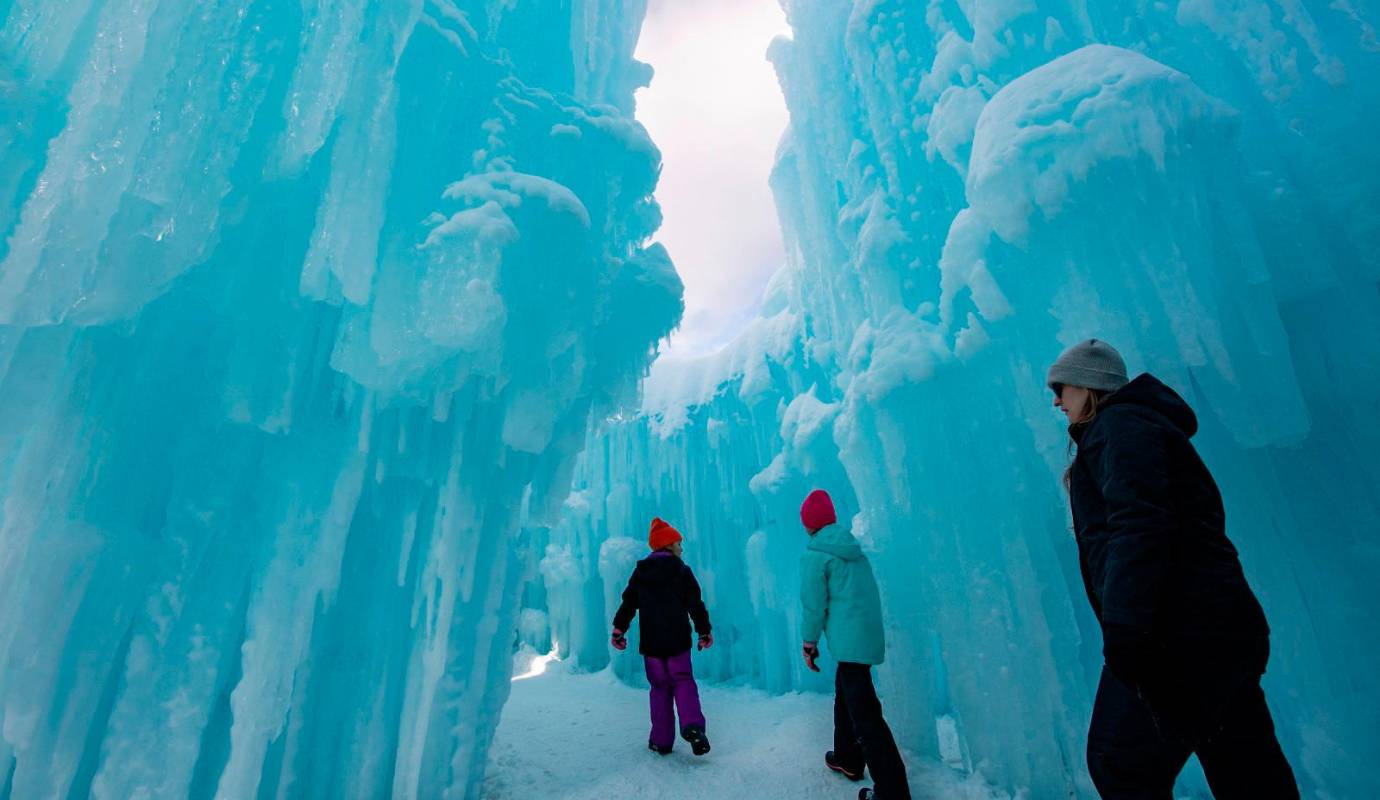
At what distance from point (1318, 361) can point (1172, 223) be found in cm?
120

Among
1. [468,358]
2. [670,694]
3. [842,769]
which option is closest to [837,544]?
[842,769]

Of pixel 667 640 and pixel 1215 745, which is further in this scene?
pixel 667 640

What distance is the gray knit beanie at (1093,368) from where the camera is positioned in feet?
6.03

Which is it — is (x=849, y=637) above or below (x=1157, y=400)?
below

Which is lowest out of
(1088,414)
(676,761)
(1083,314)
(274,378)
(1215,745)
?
(676,761)

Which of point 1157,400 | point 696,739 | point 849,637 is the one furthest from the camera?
point 696,739

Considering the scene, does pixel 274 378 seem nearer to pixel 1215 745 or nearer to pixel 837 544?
pixel 837 544

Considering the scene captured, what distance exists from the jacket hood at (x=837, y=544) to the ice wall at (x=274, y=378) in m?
2.47

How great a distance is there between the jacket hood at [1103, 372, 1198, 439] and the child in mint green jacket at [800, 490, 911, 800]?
2240 mm

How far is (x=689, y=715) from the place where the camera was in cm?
440

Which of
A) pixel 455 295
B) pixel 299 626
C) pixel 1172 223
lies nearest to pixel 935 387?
pixel 1172 223

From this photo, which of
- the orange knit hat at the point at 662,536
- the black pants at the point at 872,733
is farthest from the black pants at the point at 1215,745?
the orange knit hat at the point at 662,536

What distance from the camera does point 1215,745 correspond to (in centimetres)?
145

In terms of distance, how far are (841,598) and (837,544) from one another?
0.34 metres
